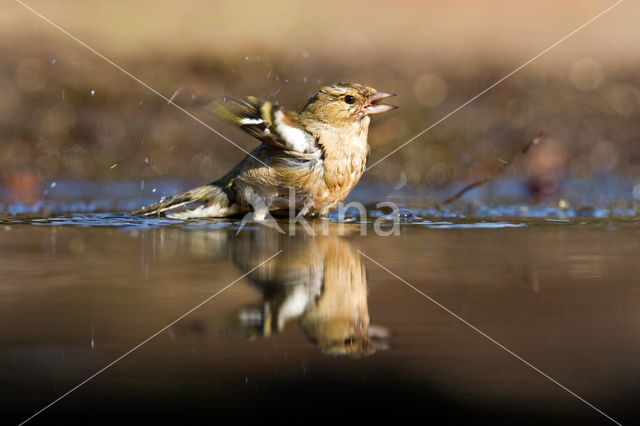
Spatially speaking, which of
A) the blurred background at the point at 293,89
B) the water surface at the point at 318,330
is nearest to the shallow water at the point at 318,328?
the water surface at the point at 318,330

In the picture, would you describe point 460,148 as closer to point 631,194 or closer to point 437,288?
point 631,194

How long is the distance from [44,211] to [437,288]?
4.25m

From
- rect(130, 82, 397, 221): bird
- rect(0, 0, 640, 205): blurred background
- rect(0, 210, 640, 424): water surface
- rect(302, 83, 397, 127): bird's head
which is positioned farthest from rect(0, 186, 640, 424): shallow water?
rect(0, 0, 640, 205): blurred background

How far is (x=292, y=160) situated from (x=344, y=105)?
0.80 metres

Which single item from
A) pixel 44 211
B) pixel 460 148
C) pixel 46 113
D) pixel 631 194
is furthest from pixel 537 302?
pixel 46 113

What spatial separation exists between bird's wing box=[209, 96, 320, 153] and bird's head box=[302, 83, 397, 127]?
17.9 inches

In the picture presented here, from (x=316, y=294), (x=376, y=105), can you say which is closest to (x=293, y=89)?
(x=376, y=105)

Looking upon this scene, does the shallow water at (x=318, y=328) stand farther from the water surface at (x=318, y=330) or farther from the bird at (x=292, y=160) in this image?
the bird at (x=292, y=160)

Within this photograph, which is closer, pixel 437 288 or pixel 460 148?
pixel 437 288

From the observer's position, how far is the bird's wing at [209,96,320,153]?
6512 millimetres

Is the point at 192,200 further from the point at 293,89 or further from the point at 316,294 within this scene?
the point at 293,89

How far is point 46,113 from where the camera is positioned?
1145 cm

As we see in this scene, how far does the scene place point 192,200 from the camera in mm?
7168

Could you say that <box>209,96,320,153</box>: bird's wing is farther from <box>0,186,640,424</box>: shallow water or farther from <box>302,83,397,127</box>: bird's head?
<box>0,186,640,424</box>: shallow water
